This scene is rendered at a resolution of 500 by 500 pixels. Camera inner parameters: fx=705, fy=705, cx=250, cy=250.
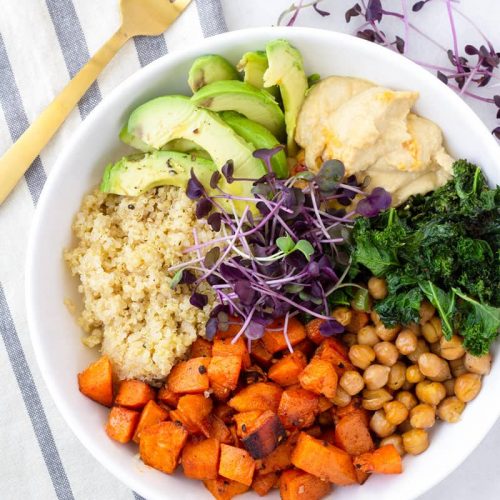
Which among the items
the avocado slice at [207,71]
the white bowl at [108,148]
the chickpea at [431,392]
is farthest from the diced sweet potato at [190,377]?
the avocado slice at [207,71]

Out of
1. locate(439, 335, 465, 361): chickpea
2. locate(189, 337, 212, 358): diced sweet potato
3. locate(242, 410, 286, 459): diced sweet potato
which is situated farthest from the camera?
locate(189, 337, 212, 358): diced sweet potato

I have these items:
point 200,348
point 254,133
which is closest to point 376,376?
point 200,348

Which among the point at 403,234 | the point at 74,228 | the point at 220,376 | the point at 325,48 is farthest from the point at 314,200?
the point at 74,228

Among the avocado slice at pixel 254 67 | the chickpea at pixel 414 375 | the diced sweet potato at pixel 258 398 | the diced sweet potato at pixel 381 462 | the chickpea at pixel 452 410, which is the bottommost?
the diced sweet potato at pixel 381 462

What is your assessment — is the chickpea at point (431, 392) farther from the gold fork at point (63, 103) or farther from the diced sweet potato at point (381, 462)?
the gold fork at point (63, 103)

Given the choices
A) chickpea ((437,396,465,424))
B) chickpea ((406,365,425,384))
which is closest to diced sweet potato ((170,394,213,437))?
chickpea ((406,365,425,384))

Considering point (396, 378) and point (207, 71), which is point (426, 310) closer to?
point (396, 378)

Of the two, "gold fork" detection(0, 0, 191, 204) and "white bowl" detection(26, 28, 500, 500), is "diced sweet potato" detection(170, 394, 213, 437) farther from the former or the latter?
"gold fork" detection(0, 0, 191, 204)
